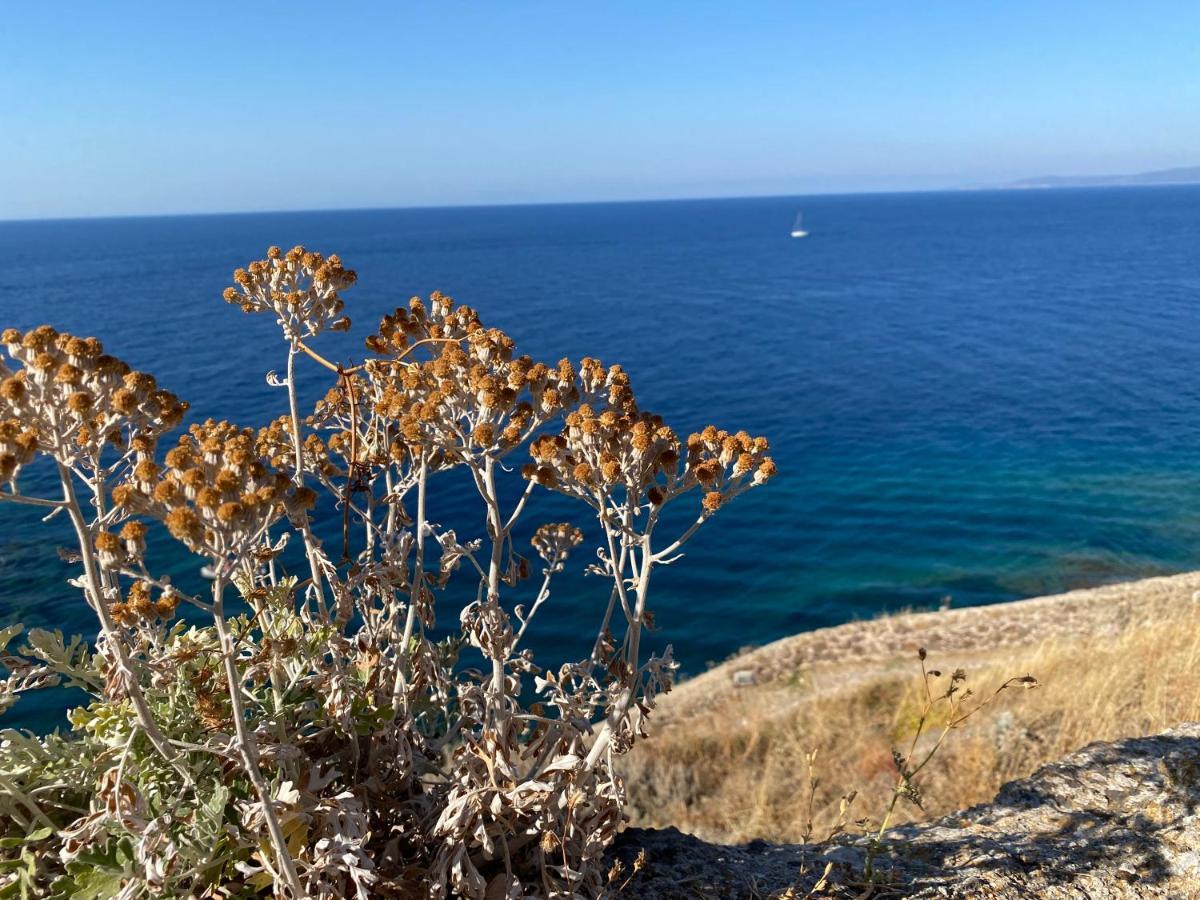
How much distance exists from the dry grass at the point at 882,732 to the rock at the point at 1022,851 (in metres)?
0.65

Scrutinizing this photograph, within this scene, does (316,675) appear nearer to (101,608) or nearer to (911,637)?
(101,608)

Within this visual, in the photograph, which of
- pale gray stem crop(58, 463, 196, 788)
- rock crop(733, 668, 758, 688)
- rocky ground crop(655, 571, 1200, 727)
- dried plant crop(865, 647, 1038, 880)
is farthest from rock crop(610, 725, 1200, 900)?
rock crop(733, 668, 758, 688)

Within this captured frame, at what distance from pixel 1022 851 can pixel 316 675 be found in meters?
3.82

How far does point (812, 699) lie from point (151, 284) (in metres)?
94.9

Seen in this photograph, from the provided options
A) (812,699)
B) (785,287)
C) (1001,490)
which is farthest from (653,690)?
(785,287)

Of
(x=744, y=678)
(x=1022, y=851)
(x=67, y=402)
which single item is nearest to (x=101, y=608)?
(x=67, y=402)

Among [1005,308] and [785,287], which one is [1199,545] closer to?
[1005,308]

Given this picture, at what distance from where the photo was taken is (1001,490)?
105ft

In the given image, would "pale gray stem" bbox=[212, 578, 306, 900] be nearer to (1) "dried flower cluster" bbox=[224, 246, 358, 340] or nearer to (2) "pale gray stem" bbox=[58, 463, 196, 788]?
(2) "pale gray stem" bbox=[58, 463, 196, 788]

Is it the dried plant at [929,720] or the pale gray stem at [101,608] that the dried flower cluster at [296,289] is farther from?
the dried plant at [929,720]

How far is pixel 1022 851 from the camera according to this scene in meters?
4.50

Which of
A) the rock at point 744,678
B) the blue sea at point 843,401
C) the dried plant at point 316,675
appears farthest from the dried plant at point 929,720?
the blue sea at point 843,401

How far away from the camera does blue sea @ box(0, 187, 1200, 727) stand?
2500cm

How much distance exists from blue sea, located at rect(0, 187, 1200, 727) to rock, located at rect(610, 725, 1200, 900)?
1694 centimetres
